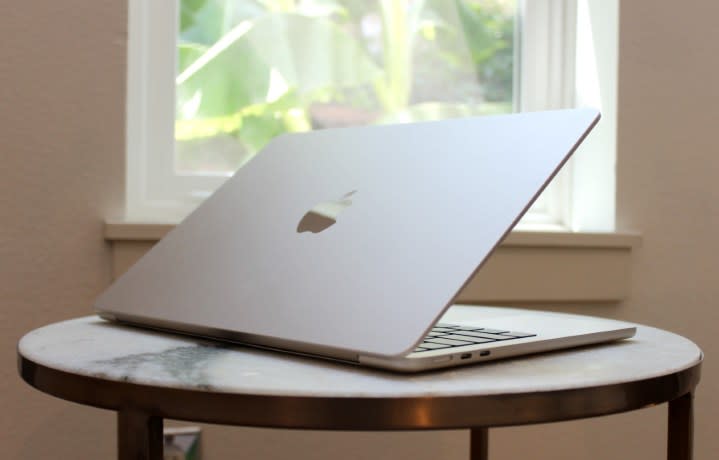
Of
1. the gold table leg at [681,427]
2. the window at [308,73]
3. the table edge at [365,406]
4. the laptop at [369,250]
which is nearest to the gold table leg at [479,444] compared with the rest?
the laptop at [369,250]

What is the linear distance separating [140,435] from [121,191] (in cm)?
76

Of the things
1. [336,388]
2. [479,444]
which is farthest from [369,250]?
[479,444]

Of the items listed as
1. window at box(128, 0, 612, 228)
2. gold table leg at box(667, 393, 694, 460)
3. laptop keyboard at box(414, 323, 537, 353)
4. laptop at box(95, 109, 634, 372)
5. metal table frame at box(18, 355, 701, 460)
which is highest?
window at box(128, 0, 612, 228)

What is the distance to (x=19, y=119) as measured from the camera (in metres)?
1.16

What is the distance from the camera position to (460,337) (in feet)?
2.08

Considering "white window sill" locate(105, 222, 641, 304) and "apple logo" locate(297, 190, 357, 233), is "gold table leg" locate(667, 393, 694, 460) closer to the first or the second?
"apple logo" locate(297, 190, 357, 233)

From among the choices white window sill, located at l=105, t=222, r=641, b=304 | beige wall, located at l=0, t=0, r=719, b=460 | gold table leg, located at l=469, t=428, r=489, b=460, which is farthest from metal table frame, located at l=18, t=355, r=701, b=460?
white window sill, located at l=105, t=222, r=641, b=304

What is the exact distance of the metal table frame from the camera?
1.55ft

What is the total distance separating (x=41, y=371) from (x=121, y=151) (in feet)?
2.26

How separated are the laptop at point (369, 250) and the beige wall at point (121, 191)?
439 mm

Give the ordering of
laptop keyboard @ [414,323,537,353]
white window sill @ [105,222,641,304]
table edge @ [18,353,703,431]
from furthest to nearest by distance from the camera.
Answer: white window sill @ [105,222,641,304], laptop keyboard @ [414,323,537,353], table edge @ [18,353,703,431]

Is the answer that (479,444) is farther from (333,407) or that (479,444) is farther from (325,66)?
(325,66)

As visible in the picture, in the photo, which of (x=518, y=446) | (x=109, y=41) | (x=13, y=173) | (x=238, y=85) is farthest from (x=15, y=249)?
(x=518, y=446)

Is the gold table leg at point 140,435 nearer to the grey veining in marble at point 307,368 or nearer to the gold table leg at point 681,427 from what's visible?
the grey veining in marble at point 307,368
